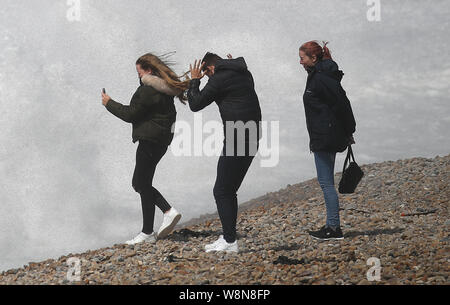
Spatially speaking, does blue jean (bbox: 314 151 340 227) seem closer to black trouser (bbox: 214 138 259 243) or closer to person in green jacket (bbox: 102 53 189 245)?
black trouser (bbox: 214 138 259 243)

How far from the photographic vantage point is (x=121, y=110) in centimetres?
870

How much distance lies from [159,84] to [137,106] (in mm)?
474

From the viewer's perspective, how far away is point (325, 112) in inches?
333

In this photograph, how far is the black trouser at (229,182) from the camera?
7871mm

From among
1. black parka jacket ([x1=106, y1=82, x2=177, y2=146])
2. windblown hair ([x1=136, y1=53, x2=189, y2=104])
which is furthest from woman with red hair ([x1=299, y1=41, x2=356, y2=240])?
black parka jacket ([x1=106, y1=82, x2=177, y2=146])

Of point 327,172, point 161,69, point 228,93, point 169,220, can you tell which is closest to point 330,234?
point 327,172

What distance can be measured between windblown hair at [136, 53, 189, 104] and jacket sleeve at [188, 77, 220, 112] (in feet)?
3.37

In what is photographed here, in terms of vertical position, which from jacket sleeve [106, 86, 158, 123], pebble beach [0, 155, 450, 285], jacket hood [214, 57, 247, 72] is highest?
jacket hood [214, 57, 247, 72]

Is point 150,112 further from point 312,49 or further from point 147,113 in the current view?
point 312,49

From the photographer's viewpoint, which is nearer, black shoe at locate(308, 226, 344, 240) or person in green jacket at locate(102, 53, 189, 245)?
person in green jacket at locate(102, 53, 189, 245)

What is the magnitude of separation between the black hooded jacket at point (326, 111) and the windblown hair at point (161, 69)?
185 centimetres

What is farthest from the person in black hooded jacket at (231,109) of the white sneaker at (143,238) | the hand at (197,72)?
the white sneaker at (143,238)

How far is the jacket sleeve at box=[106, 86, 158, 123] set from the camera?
28.4ft
